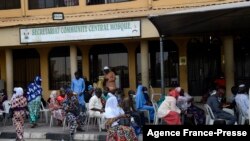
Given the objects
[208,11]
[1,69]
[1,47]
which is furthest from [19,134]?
[1,69]

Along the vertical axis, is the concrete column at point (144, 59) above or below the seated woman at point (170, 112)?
above

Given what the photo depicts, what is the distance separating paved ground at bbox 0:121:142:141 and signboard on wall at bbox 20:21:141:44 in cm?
393

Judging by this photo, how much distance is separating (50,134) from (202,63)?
774cm

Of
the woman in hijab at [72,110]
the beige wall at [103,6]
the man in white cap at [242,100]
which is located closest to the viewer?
the man in white cap at [242,100]

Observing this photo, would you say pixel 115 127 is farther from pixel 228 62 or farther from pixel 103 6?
pixel 103 6

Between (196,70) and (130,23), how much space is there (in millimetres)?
3877

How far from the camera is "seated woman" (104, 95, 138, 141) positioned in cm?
866

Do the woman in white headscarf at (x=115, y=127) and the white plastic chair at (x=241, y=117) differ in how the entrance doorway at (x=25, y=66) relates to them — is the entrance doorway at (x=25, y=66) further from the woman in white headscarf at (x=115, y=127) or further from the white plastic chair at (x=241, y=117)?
the woman in white headscarf at (x=115, y=127)

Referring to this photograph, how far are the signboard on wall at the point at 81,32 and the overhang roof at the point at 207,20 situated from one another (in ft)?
13.7

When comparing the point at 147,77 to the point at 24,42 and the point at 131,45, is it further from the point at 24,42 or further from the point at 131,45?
the point at 24,42

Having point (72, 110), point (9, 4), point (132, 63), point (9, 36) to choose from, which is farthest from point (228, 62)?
point (9, 4)

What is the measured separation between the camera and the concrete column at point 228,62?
55.6ft

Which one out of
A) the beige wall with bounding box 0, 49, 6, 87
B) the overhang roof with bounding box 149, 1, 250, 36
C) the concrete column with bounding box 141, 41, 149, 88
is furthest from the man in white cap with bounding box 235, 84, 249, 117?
the beige wall with bounding box 0, 49, 6, 87

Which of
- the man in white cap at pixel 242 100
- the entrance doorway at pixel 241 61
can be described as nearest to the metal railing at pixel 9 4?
the entrance doorway at pixel 241 61
